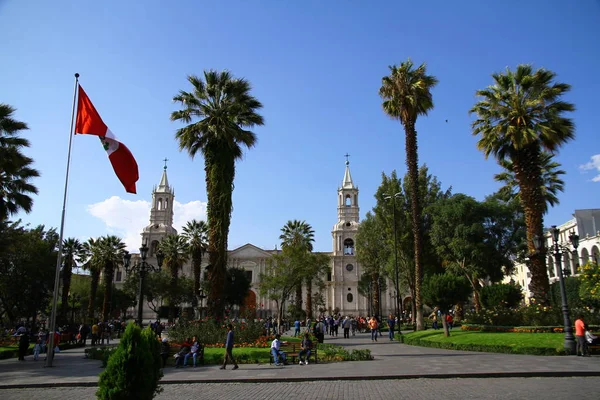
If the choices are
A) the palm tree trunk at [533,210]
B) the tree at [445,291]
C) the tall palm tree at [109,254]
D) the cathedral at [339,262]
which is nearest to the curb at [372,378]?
the palm tree trunk at [533,210]

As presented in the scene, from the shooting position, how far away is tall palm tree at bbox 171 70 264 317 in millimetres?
22703

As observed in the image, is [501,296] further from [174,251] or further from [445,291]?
[174,251]

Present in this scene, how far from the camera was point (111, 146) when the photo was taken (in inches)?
618

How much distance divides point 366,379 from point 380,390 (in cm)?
179

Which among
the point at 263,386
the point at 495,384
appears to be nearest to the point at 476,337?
the point at 495,384

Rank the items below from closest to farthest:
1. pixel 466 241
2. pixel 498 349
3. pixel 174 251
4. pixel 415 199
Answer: pixel 498 349 < pixel 415 199 < pixel 466 241 < pixel 174 251

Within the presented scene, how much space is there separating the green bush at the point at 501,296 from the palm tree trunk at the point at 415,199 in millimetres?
3763

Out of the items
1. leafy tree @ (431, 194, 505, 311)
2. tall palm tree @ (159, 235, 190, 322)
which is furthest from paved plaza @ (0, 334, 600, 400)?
tall palm tree @ (159, 235, 190, 322)

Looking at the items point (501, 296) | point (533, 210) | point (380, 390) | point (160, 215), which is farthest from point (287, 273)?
point (160, 215)

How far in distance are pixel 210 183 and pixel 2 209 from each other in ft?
33.1

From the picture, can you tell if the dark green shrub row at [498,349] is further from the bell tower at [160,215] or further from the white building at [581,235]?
the bell tower at [160,215]

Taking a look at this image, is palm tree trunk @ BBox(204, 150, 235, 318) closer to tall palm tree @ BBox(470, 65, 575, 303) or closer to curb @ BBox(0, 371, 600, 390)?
curb @ BBox(0, 371, 600, 390)

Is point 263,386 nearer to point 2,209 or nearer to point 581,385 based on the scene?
point 581,385

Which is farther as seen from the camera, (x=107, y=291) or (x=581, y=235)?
(x=581, y=235)
